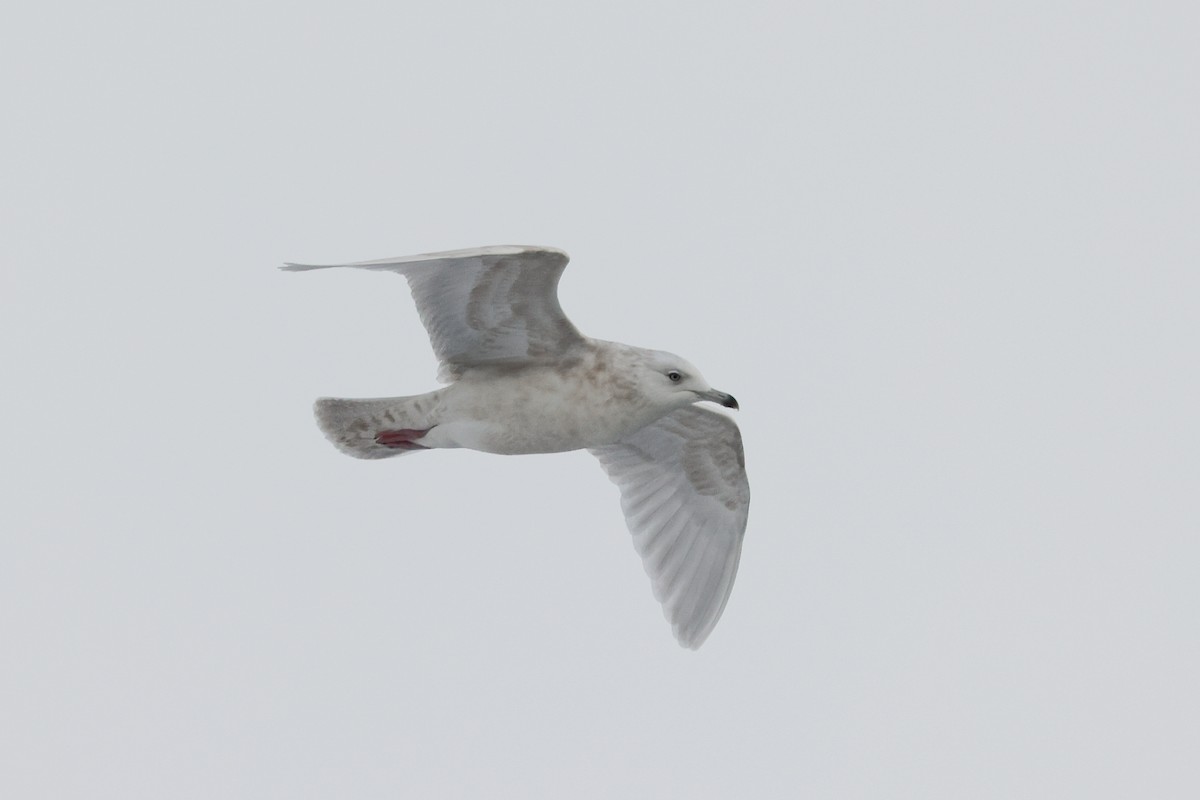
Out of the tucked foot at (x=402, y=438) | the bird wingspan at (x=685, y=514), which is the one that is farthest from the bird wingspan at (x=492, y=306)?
the bird wingspan at (x=685, y=514)

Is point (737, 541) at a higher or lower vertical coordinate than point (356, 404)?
lower

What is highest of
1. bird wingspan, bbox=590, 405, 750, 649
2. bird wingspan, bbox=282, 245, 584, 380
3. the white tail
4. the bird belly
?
bird wingspan, bbox=282, 245, 584, 380

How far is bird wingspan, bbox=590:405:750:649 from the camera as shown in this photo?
10820 mm

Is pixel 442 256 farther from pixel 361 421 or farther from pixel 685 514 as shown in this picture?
pixel 685 514

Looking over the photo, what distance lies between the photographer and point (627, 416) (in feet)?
30.4

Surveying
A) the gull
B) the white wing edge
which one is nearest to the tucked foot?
the gull

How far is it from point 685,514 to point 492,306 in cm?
252

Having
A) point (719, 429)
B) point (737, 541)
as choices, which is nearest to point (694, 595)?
point (737, 541)

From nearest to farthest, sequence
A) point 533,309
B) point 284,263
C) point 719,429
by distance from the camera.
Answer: point 284,263, point 533,309, point 719,429

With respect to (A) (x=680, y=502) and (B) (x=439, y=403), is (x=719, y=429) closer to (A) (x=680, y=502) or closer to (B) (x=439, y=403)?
(A) (x=680, y=502)

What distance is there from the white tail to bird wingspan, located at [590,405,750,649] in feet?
5.68

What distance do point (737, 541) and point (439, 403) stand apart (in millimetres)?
2508

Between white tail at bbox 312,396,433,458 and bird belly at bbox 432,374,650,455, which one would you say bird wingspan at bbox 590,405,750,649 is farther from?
white tail at bbox 312,396,433,458

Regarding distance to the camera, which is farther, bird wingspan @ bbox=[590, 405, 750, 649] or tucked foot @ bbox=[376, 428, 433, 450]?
bird wingspan @ bbox=[590, 405, 750, 649]
